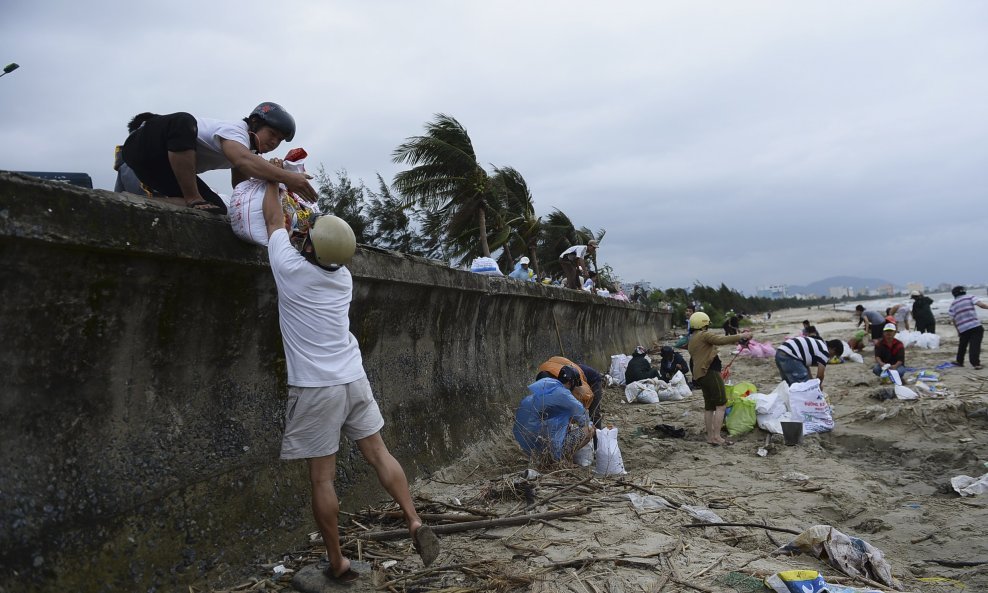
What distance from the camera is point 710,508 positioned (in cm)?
410

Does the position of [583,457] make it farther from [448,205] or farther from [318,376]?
[448,205]

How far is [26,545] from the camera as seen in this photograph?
→ 84.0 inches

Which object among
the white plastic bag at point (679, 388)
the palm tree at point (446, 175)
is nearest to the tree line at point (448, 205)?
the palm tree at point (446, 175)

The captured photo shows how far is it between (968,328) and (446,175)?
42.7 feet

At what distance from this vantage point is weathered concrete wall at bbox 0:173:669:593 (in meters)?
2.18

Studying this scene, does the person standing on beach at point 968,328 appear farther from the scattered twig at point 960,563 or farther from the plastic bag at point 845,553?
the plastic bag at point 845,553

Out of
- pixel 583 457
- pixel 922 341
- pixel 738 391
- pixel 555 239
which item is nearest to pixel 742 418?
→ pixel 738 391

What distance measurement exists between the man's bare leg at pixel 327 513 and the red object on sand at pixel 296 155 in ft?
5.24

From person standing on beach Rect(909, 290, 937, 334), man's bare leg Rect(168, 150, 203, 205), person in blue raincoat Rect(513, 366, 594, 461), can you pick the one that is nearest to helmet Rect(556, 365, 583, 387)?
person in blue raincoat Rect(513, 366, 594, 461)

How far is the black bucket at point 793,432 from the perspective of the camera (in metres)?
6.18

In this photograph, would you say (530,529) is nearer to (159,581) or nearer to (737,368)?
(159,581)

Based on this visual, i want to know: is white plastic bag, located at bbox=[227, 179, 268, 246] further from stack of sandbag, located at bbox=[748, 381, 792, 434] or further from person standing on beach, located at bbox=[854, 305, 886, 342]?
person standing on beach, located at bbox=[854, 305, 886, 342]

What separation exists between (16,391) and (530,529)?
7.99 ft

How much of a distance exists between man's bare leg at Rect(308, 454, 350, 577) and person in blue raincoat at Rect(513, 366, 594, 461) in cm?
224
